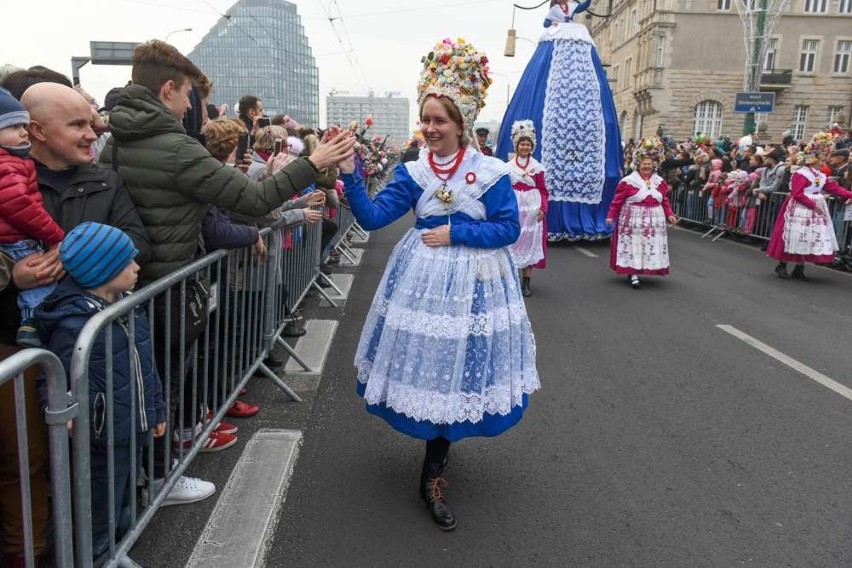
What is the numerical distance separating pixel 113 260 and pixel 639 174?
26.4 ft

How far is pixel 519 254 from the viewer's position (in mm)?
8289

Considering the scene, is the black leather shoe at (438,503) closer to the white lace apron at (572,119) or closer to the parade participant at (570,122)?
the parade participant at (570,122)

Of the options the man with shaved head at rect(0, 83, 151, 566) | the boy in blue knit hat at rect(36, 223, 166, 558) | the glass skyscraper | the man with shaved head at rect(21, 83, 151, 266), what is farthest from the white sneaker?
the glass skyscraper

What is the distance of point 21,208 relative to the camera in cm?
244

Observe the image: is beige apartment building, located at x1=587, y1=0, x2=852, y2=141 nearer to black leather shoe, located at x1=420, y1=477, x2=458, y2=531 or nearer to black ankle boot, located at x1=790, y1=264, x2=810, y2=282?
black ankle boot, located at x1=790, y1=264, x2=810, y2=282

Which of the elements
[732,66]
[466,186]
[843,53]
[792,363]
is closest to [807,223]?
[792,363]

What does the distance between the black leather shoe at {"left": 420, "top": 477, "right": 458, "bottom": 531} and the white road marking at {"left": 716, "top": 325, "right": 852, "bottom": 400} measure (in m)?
3.34

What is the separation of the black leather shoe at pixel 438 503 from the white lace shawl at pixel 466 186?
131 centimetres

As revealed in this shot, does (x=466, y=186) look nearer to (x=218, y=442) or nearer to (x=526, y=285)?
(x=218, y=442)

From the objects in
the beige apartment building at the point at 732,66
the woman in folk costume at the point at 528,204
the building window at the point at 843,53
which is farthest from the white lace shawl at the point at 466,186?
the building window at the point at 843,53

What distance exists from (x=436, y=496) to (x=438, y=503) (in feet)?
0.14

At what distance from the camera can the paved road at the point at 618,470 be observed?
2957mm

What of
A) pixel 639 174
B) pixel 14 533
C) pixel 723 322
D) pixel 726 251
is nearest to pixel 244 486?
pixel 14 533

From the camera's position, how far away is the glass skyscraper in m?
63.8
